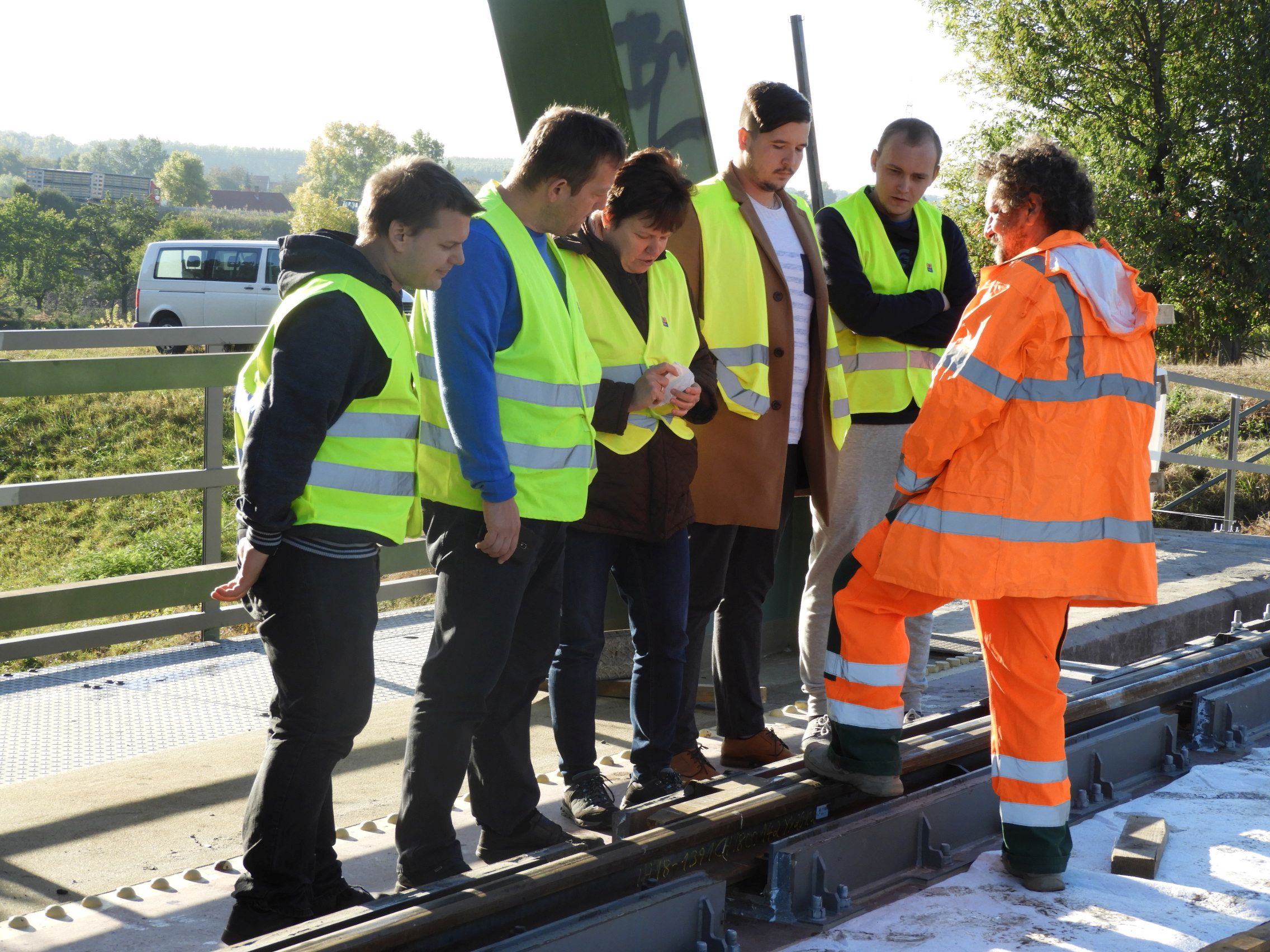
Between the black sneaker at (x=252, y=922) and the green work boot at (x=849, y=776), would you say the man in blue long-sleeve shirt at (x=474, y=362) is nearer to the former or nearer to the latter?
the black sneaker at (x=252, y=922)

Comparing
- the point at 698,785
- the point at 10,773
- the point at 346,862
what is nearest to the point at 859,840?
the point at 698,785

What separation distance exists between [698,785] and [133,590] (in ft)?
8.17

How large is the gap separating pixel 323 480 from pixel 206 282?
25913 millimetres

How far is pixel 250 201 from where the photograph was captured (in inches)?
6004

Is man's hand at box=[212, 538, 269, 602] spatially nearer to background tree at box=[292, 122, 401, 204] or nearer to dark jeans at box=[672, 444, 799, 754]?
dark jeans at box=[672, 444, 799, 754]

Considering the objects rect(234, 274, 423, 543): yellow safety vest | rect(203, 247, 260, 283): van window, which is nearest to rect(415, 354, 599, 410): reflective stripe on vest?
rect(234, 274, 423, 543): yellow safety vest

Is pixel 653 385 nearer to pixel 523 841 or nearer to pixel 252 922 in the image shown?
pixel 523 841

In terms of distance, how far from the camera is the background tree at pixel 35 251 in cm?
6494

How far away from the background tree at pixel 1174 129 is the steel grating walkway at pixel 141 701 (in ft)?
83.4

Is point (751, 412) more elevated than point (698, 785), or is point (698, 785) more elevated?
point (751, 412)

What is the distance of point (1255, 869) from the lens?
360cm

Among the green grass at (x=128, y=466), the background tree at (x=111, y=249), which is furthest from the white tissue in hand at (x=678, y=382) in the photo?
the background tree at (x=111, y=249)

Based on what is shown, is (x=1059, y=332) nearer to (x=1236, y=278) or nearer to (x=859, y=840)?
(x=859, y=840)

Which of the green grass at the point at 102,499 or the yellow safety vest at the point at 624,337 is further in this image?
the green grass at the point at 102,499
